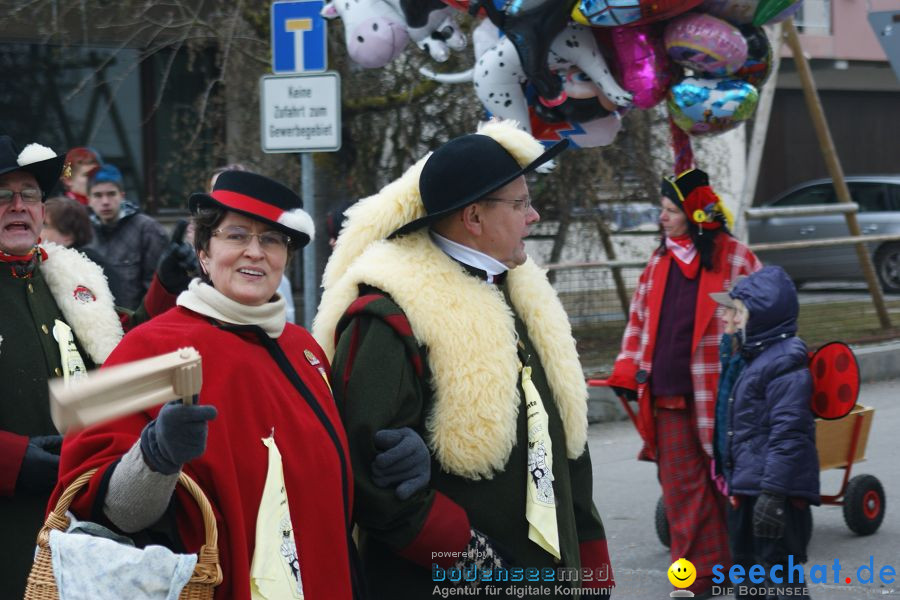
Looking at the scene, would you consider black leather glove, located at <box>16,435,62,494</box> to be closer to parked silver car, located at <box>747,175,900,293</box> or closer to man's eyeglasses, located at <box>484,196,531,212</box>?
man's eyeglasses, located at <box>484,196,531,212</box>

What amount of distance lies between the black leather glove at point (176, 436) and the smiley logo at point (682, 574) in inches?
155

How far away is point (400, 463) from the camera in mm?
3066

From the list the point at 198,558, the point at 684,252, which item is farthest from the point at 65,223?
the point at 198,558

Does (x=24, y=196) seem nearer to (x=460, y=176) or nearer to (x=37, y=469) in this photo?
(x=37, y=469)

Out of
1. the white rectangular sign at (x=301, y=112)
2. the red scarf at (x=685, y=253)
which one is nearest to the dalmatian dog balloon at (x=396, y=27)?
the white rectangular sign at (x=301, y=112)

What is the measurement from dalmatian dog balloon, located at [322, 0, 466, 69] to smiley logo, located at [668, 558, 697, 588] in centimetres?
326

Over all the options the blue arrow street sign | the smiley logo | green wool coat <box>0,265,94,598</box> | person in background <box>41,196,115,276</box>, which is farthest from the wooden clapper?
the blue arrow street sign

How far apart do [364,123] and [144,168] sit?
5484 millimetres

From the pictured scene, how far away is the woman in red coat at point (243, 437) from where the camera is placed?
259 centimetres

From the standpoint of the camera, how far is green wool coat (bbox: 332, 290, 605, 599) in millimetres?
3107

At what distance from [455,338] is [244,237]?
61 centimetres

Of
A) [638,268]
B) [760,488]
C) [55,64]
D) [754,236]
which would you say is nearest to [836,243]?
[638,268]

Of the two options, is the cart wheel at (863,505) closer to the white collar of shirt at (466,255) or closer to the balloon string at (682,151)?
the balloon string at (682,151)

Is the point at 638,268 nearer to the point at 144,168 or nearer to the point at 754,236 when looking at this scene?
the point at 144,168
